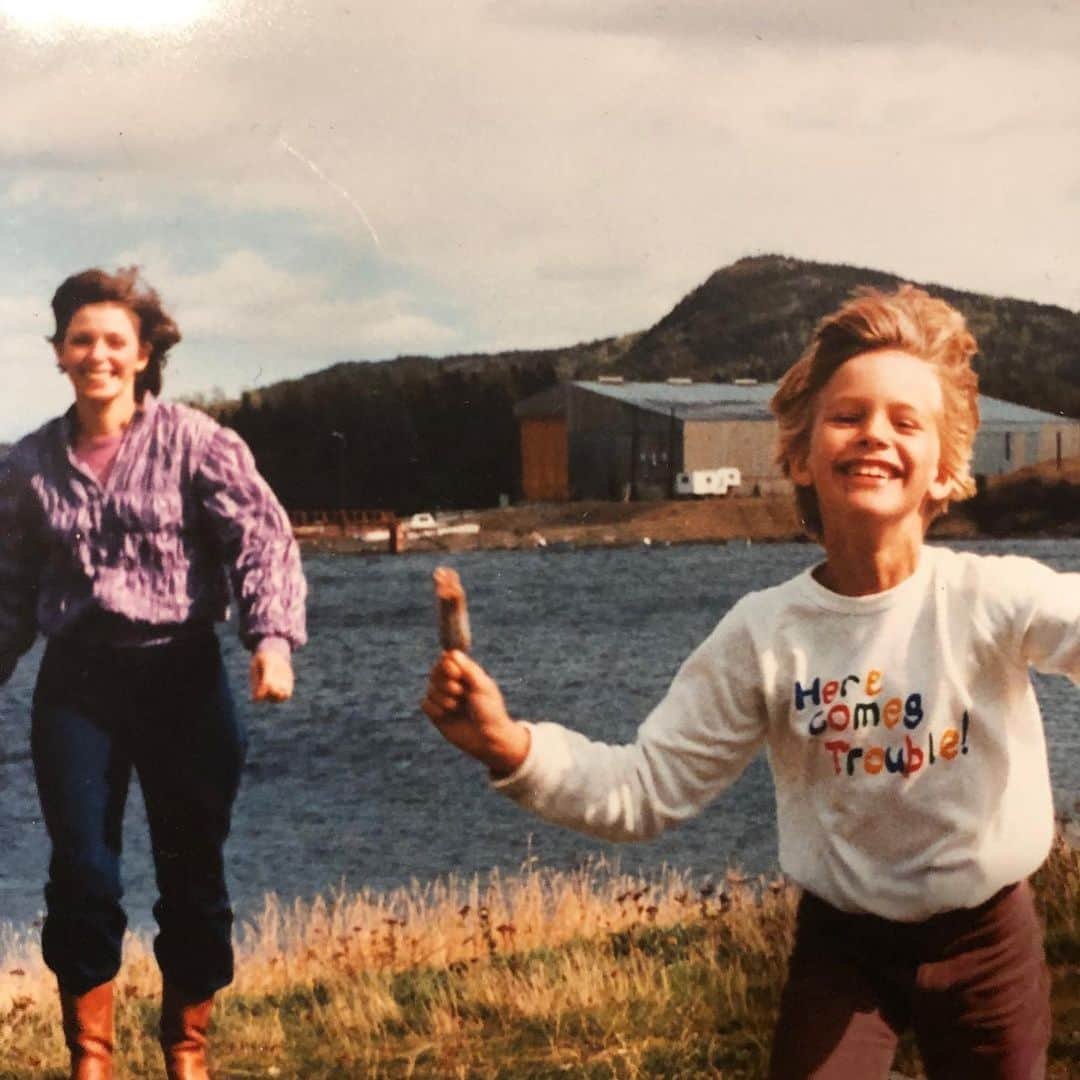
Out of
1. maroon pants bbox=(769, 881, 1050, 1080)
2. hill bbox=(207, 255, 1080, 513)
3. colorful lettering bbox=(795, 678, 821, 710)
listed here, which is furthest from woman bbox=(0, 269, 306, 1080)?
maroon pants bbox=(769, 881, 1050, 1080)

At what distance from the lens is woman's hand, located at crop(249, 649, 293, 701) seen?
8.30ft

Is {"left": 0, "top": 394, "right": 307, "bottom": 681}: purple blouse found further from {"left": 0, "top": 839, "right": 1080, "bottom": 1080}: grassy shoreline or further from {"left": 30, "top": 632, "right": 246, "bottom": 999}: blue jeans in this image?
{"left": 0, "top": 839, "right": 1080, "bottom": 1080}: grassy shoreline

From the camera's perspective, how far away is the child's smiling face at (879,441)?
7.28 feet

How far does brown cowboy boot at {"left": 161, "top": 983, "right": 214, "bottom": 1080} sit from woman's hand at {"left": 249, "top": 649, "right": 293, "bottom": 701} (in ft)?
1.99

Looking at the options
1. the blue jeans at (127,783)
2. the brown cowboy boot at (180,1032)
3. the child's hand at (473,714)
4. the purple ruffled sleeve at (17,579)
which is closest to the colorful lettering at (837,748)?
the child's hand at (473,714)

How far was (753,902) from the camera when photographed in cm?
313

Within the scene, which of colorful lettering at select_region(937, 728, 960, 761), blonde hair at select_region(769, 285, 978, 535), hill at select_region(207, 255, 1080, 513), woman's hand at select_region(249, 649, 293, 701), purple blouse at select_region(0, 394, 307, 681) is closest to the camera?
colorful lettering at select_region(937, 728, 960, 761)

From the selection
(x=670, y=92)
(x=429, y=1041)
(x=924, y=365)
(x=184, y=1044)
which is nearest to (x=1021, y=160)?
(x=670, y=92)

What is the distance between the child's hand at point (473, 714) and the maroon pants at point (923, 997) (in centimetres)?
53

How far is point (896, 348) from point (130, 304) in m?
1.40

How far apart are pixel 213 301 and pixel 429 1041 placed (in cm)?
146

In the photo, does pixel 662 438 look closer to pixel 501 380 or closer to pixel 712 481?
pixel 712 481

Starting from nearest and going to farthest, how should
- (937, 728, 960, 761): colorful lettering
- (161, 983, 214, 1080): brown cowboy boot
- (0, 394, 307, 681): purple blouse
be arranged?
(937, 728, 960, 761): colorful lettering < (0, 394, 307, 681): purple blouse < (161, 983, 214, 1080): brown cowboy boot

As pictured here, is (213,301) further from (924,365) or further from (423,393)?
(924,365)
